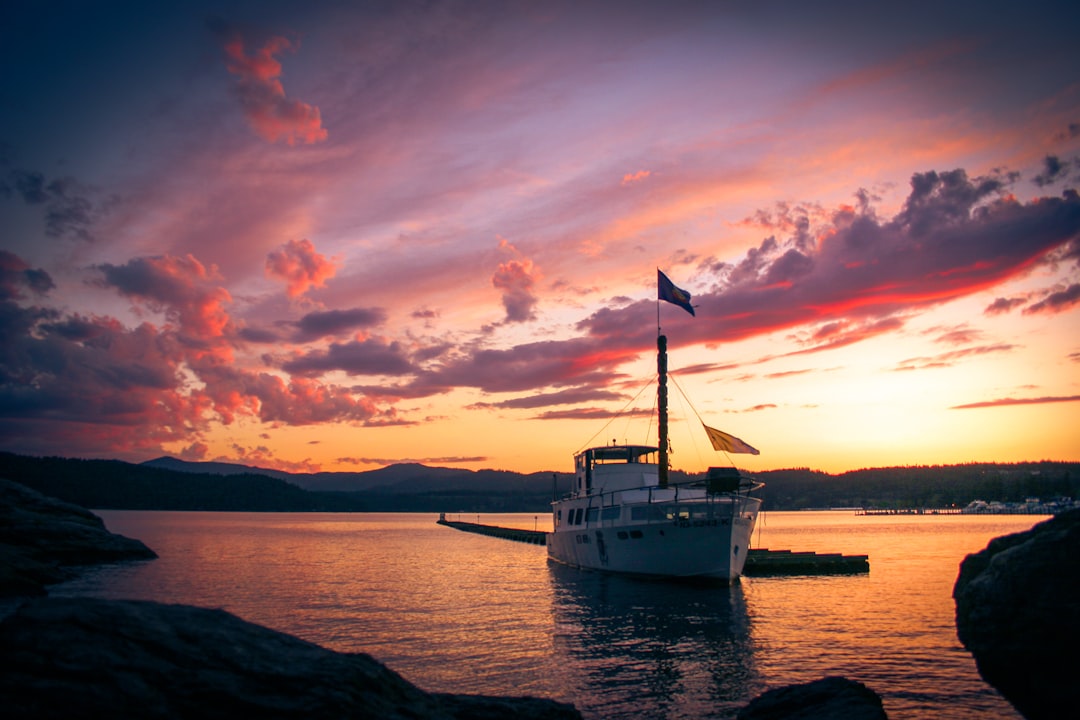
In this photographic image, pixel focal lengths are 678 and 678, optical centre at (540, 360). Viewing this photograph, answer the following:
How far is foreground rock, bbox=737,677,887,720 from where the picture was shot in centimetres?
1394

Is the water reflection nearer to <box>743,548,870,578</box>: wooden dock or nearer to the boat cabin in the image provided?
the boat cabin

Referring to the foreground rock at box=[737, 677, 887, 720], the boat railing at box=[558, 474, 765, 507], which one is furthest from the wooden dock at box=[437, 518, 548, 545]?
the foreground rock at box=[737, 677, 887, 720]

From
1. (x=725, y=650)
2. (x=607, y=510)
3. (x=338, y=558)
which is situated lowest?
(x=338, y=558)

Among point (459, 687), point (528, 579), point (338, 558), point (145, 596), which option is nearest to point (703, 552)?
point (528, 579)

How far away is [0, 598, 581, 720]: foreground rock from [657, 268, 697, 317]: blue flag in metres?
41.1

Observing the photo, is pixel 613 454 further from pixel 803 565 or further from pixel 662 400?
pixel 803 565

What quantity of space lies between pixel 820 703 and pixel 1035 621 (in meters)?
4.58

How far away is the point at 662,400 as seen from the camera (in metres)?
53.6

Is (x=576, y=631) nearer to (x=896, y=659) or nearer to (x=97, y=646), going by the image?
(x=896, y=659)

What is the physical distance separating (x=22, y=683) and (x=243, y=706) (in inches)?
93.1

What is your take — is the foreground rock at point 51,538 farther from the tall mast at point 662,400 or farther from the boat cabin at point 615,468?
the tall mast at point 662,400

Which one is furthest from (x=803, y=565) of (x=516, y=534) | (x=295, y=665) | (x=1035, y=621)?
(x=516, y=534)

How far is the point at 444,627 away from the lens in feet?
110

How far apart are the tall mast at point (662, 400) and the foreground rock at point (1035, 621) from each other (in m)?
36.7
